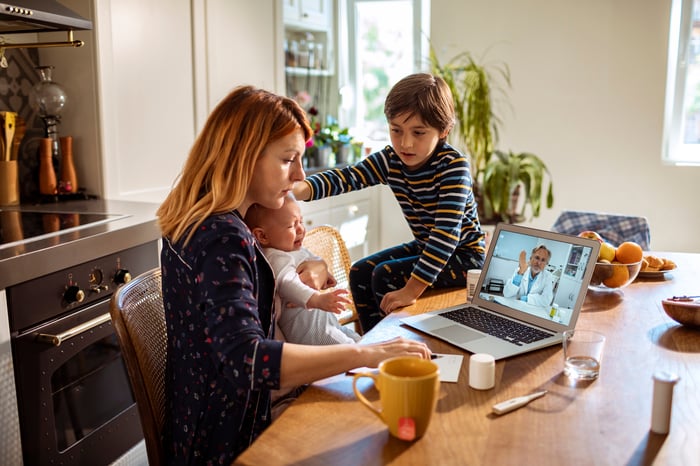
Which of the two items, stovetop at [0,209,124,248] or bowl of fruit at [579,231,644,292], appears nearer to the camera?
bowl of fruit at [579,231,644,292]

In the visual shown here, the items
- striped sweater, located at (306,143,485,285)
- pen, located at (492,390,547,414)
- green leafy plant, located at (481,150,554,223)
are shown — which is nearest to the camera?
pen, located at (492,390,547,414)

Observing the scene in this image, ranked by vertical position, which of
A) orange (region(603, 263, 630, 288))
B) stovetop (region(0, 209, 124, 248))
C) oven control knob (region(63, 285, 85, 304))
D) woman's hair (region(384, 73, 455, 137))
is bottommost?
oven control knob (region(63, 285, 85, 304))

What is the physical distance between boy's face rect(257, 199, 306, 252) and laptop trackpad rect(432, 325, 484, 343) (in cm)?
40

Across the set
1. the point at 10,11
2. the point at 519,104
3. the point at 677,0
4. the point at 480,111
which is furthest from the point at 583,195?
the point at 10,11

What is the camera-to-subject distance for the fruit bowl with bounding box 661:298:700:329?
4.74 feet

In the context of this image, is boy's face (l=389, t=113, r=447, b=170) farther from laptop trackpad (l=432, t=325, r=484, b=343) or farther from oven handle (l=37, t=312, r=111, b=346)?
oven handle (l=37, t=312, r=111, b=346)

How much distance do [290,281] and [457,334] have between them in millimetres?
394

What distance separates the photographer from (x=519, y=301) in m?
1.51

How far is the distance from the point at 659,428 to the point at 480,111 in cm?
308

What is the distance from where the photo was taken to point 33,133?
2.57 metres

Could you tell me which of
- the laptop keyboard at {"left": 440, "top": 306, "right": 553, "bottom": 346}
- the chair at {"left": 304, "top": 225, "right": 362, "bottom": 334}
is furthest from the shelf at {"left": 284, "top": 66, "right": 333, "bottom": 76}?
the laptop keyboard at {"left": 440, "top": 306, "right": 553, "bottom": 346}

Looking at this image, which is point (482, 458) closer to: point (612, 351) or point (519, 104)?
point (612, 351)

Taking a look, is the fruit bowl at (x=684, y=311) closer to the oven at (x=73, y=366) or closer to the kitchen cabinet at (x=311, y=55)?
Answer: the oven at (x=73, y=366)

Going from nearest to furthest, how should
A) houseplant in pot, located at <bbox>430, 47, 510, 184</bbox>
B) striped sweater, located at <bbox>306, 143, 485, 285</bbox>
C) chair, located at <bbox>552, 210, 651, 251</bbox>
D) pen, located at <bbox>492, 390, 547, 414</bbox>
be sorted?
1. pen, located at <bbox>492, 390, 547, 414</bbox>
2. striped sweater, located at <bbox>306, 143, 485, 285</bbox>
3. chair, located at <bbox>552, 210, 651, 251</bbox>
4. houseplant in pot, located at <bbox>430, 47, 510, 184</bbox>
